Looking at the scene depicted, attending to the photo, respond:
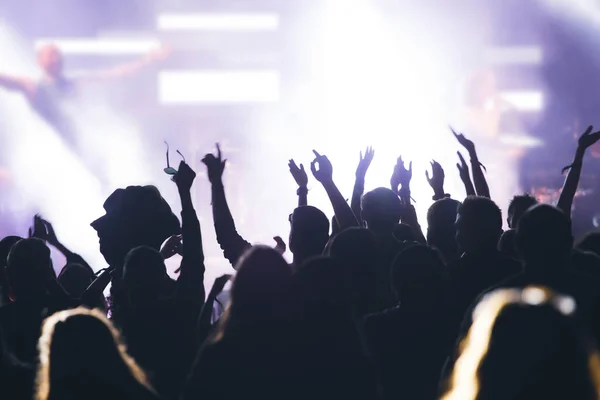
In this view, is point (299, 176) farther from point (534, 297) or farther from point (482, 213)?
point (534, 297)

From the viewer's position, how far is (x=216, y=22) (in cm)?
1453

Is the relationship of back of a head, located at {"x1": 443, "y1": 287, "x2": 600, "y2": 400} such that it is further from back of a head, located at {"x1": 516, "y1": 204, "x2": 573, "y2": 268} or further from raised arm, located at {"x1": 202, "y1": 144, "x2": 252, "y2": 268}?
raised arm, located at {"x1": 202, "y1": 144, "x2": 252, "y2": 268}

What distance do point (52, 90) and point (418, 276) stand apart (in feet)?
40.0

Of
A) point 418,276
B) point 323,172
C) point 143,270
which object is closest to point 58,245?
point 323,172

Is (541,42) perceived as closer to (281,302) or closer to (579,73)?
(579,73)

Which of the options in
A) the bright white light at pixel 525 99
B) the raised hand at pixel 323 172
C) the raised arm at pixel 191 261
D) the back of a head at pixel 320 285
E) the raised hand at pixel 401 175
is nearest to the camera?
the back of a head at pixel 320 285

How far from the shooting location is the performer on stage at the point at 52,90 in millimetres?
13172

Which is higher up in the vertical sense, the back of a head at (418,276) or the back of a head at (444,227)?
the back of a head at (444,227)

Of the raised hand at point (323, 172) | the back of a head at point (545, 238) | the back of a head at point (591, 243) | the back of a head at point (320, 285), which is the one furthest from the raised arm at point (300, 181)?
the back of a head at point (320, 285)

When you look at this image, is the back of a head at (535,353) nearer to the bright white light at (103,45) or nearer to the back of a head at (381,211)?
the back of a head at (381,211)

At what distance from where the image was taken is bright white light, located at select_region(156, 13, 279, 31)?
563 inches

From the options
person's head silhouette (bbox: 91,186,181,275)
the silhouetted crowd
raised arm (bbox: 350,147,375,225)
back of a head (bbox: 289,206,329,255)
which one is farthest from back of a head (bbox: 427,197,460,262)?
person's head silhouette (bbox: 91,186,181,275)

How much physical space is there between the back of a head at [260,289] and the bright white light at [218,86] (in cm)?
1278

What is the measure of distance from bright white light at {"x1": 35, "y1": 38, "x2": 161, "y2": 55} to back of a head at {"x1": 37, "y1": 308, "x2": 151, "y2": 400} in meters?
12.6
